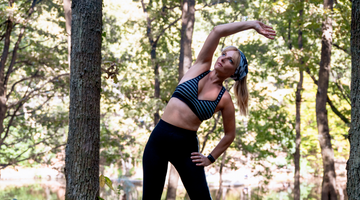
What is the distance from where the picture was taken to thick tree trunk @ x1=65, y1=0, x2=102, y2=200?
106 inches

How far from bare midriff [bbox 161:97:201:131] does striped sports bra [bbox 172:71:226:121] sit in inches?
1.2

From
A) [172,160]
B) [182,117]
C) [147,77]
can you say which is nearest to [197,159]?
[172,160]

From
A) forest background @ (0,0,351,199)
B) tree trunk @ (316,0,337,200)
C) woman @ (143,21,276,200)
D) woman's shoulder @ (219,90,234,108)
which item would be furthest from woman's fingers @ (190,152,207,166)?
forest background @ (0,0,351,199)

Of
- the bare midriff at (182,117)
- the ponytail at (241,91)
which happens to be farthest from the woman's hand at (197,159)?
the ponytail at (241,91)

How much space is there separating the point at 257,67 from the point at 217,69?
1417 centimetres

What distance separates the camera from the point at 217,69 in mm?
2506

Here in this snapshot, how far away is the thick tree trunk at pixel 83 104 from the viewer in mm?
2689

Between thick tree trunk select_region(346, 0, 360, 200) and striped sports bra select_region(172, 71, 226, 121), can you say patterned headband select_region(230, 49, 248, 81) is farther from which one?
thick tree trunk select_region(346, 0, 360, 200)

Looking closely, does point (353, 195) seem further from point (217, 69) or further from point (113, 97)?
point (113, 97)

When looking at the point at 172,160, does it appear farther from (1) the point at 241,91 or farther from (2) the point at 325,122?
(2) the point at 325,122

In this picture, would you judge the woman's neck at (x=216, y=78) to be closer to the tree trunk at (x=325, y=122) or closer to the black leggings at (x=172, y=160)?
the black leggings at (x=172, y=160)

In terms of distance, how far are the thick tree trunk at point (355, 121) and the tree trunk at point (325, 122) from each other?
637cm

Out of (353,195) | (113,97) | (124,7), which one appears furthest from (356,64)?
(124,7)

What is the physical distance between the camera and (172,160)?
243 centimetres
